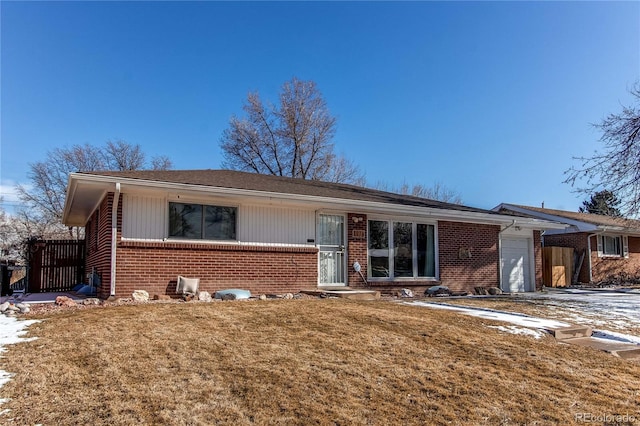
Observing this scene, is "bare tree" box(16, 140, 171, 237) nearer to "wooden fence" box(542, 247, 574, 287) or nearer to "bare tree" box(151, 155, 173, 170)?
"bare tree" box(151, 155, 173, 170)

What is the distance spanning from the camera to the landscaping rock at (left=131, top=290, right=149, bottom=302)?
8.95 meters

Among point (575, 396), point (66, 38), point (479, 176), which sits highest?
point (66, 38)

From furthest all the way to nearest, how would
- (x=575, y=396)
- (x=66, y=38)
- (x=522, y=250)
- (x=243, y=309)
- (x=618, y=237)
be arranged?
(x=618, y=237) < (x=522, y=250) < (x=66, y=38) < (x=243, y=309) < (x=575, y=396)

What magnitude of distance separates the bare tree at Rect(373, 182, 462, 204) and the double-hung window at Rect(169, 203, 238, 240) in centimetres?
2622

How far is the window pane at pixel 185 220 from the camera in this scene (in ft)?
32.5

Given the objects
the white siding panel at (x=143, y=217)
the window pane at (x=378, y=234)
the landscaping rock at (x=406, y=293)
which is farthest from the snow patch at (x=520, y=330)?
the white siding panel at (x=143, y=217)

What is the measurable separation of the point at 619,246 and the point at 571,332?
18.7 m

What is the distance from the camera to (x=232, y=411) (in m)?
3.36

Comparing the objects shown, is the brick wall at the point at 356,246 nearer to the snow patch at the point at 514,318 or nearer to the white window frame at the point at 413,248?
the white window frame at the point at 413,248

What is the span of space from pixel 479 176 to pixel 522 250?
1049cm

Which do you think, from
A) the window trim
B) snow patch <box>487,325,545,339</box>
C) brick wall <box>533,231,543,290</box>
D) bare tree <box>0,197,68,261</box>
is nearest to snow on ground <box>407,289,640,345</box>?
snow patch <box>487,325,545,339</box>

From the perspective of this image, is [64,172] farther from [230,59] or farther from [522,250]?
[522,250]

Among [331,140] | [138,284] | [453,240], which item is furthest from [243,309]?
[331,140]

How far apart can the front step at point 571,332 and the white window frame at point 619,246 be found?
54.5 feet
